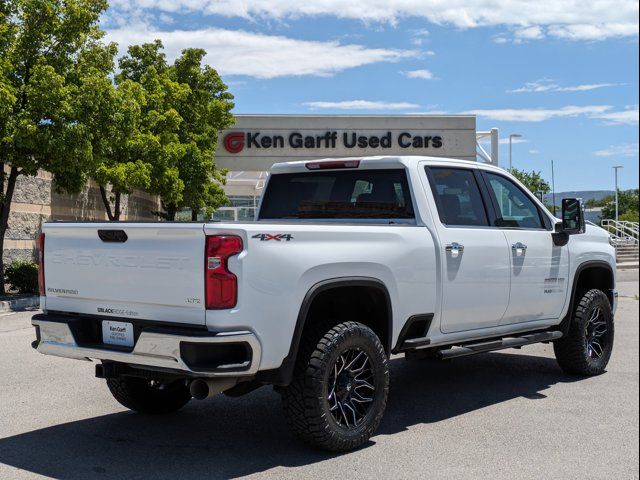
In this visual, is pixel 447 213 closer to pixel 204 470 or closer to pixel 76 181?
pixel 204 470

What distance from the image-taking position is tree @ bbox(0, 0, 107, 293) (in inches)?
606

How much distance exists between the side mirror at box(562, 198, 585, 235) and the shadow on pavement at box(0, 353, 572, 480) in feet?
4.83

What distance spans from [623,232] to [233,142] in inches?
792

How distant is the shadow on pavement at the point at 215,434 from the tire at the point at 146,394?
98 millimetres

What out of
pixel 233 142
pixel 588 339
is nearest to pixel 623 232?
pixel 233 142

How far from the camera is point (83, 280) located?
5395 mm

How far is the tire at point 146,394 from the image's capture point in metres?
6.31

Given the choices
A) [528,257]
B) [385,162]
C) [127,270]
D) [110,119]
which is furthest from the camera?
[110,119]

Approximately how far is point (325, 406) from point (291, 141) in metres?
27.3

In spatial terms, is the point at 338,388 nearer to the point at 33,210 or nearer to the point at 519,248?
the point at 519,248

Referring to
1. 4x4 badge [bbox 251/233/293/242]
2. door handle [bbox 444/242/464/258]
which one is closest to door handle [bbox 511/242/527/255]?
door handle [bbox 444/242/464/258]

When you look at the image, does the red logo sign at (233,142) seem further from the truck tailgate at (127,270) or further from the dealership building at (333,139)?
the truck tailgate at (127,270)

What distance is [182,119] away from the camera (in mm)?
24031

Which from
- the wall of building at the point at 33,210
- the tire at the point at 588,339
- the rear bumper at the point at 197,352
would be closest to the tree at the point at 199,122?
the wall of building at the point at 33,210
